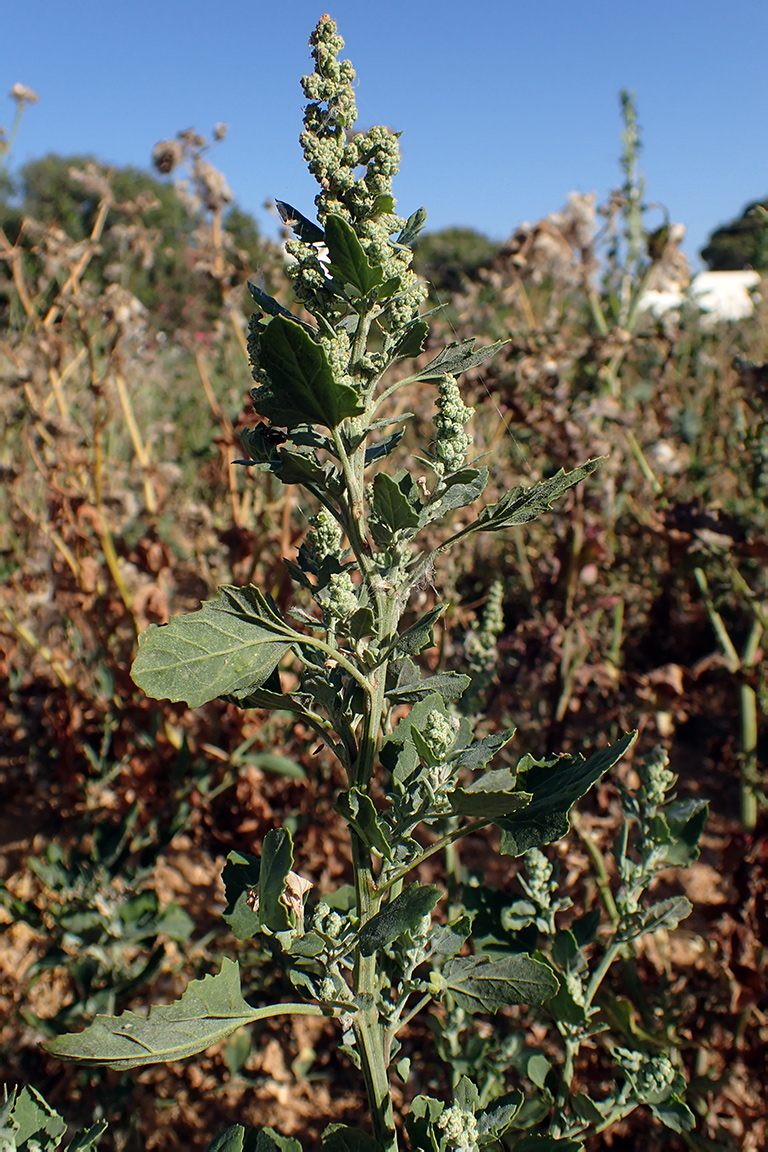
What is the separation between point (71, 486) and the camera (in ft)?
7.80

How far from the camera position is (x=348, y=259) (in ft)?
2.30

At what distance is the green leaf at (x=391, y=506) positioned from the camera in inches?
28.7

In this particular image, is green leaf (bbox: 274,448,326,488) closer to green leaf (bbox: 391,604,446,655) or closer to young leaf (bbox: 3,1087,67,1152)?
green leaf (bbox: 391,604,446,655)

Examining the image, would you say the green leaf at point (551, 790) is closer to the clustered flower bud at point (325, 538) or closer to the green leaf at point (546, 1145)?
the clustered flower bud at point (325, 538)

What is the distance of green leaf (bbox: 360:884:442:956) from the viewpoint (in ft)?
2.45

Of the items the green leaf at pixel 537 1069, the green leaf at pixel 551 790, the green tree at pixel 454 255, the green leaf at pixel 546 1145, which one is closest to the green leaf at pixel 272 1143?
the green leaf at pixel 546 1145

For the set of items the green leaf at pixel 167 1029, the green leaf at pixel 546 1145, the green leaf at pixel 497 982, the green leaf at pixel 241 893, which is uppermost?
the green leaf at pixel 241 893

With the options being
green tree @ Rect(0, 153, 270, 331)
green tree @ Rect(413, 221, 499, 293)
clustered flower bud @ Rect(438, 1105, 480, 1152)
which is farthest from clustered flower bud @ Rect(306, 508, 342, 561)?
green tree @ Rect(413, 221, 499, 293)

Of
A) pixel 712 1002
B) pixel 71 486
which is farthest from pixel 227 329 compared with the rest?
pixel 712 1002

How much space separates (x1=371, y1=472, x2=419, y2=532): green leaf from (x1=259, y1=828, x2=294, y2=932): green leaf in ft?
1.07

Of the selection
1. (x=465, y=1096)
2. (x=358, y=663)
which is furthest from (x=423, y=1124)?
(x=358, y=663)

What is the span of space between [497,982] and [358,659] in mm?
414

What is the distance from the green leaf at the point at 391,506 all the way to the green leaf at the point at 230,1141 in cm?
69

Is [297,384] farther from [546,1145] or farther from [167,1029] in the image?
[546,1145]
